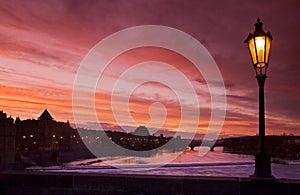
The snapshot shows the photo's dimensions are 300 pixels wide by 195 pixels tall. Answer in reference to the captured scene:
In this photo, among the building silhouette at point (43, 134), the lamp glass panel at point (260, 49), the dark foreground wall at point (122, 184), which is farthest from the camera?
the building silhouette at point (43, 134)

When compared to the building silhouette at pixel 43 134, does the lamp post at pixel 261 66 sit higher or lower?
higher

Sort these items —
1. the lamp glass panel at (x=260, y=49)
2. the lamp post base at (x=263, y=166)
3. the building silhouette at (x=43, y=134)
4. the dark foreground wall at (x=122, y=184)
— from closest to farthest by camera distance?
1. the lamp post base at (x=263, y=166)
2. the lamp glass panel at (x=260, y=49)
3. the dark foreground wall at (x=122, y=184)
4. the building silhouette at (x=43, y=134)

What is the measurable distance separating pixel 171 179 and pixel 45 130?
130749mm

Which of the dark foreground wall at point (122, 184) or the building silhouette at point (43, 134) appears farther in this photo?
the building silhouette at point (43, 134)

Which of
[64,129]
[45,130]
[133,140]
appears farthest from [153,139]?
[45,130]

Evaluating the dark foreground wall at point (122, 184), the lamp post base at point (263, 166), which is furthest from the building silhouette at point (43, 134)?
the lamp post base at point (263, 166)

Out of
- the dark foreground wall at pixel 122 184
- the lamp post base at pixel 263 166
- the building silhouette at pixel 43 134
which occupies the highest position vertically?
the lamp post base at pixel 263 166

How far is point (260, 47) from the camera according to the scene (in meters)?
7.43

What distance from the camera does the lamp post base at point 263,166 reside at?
284 inches

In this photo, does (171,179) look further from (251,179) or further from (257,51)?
(257,51)

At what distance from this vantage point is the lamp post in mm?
7250

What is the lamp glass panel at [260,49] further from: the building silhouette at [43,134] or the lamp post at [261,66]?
the building silhouette at [43,134]

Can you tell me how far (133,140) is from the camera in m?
192

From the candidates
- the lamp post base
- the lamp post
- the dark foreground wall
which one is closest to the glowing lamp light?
the lamp post
